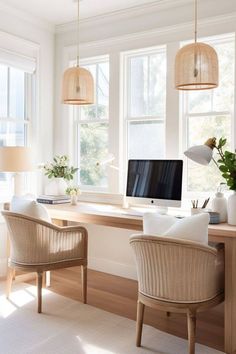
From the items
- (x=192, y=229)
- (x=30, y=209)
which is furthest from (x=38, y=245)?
(x=192, y=229)

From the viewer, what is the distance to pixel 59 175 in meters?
4.18

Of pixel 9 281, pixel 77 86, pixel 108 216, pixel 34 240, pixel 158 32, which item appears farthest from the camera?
pixel 158 32

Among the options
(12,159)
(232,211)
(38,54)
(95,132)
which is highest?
(38,54)

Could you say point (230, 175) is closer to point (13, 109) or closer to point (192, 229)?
point (192, 229)

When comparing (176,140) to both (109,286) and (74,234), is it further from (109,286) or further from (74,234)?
(109,286)

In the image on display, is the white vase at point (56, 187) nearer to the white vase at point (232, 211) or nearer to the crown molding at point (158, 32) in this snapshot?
the crown molding at point (158, 32)

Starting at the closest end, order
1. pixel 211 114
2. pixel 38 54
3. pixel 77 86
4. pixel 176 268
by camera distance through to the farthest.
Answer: pixel 176 268 < pixel 77 86 < pixel 211 114 < pixel 38 54

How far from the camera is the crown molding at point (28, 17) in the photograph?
3951 mm

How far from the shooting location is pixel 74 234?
3.30 metres

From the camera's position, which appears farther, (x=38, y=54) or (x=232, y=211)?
(x=38, y=54)

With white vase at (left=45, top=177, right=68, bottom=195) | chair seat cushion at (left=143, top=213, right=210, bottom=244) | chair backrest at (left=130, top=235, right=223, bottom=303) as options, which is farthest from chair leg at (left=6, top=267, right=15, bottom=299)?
chair seat cushion at (left=143, top=213, right=210, bottom=244)

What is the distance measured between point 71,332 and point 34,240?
758mm

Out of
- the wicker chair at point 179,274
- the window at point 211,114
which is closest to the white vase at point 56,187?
the window at point 211,114

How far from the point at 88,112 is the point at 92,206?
48.7 inches
